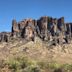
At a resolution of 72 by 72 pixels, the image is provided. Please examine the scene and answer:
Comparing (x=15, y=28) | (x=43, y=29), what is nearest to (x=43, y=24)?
(x=43, y=29)

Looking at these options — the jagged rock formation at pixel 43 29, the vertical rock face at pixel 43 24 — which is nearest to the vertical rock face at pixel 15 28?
the jagged rock formation at pixel 43 29

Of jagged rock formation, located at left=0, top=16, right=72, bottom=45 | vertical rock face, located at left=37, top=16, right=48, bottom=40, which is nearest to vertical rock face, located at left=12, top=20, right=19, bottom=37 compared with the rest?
jagged rock formation, located at left=0, top=16, right=72, bottom=45

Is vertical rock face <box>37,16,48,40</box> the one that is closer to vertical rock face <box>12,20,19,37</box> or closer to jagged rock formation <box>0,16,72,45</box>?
jagged rock formation <box>0,16,72,45</box>

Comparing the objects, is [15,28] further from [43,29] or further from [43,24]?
[43,24]

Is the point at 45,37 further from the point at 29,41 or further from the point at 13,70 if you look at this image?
the point at 13,70

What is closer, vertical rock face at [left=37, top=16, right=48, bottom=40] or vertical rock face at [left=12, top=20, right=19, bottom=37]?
vertical rock face at [left=12, top=20, right=19, bottom=37]

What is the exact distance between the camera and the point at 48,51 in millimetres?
96562

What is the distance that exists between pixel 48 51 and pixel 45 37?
1595 centimetres

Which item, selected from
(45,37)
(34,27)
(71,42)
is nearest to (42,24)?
(34,27)

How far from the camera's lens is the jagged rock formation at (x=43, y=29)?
112 meters

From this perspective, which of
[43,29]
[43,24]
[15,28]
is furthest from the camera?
[43,24]

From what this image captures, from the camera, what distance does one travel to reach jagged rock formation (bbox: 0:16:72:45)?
369ft

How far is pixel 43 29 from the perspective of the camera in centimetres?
12100

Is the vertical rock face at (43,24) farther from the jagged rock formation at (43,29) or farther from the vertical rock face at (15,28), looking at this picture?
the vertical rock face at (15,28)
